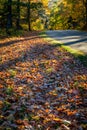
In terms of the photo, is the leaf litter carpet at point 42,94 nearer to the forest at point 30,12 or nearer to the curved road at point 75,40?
the curved road at point 75,40

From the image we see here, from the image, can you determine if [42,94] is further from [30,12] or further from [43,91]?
[30,12]

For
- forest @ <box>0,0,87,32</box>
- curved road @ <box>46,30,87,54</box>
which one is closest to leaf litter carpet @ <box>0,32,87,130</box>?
curved road @ <box>46,30,87,54</box>

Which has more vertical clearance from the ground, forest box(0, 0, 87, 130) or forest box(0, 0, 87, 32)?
forest box(0, 0, 87, 32)

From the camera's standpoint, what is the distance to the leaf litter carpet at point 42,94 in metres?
6.40

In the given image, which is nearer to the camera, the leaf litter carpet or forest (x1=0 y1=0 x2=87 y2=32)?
the leaf litter carpet

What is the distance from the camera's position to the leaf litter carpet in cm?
640

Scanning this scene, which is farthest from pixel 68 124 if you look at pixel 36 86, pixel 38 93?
pixel 36 86

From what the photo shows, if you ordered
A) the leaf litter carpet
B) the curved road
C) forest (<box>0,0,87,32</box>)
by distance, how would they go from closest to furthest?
the leaf litter carpet
the curved road
forest (<box>0,0,87,32</box>)

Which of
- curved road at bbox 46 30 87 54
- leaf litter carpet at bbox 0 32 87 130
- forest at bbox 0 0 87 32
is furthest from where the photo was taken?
forest at bbox 0 0 87 32

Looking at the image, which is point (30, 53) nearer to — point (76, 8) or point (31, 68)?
point (31, 68)

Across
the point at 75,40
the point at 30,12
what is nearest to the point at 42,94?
the point at 75,40

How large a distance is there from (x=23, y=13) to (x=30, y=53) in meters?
37.5

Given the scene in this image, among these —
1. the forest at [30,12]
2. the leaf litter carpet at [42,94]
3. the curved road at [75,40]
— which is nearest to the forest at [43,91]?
the leaf litter carpet at [42,94]

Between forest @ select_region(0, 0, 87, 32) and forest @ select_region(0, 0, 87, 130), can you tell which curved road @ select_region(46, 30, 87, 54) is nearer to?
forest @ select_region(0, 0, 87, 130)
